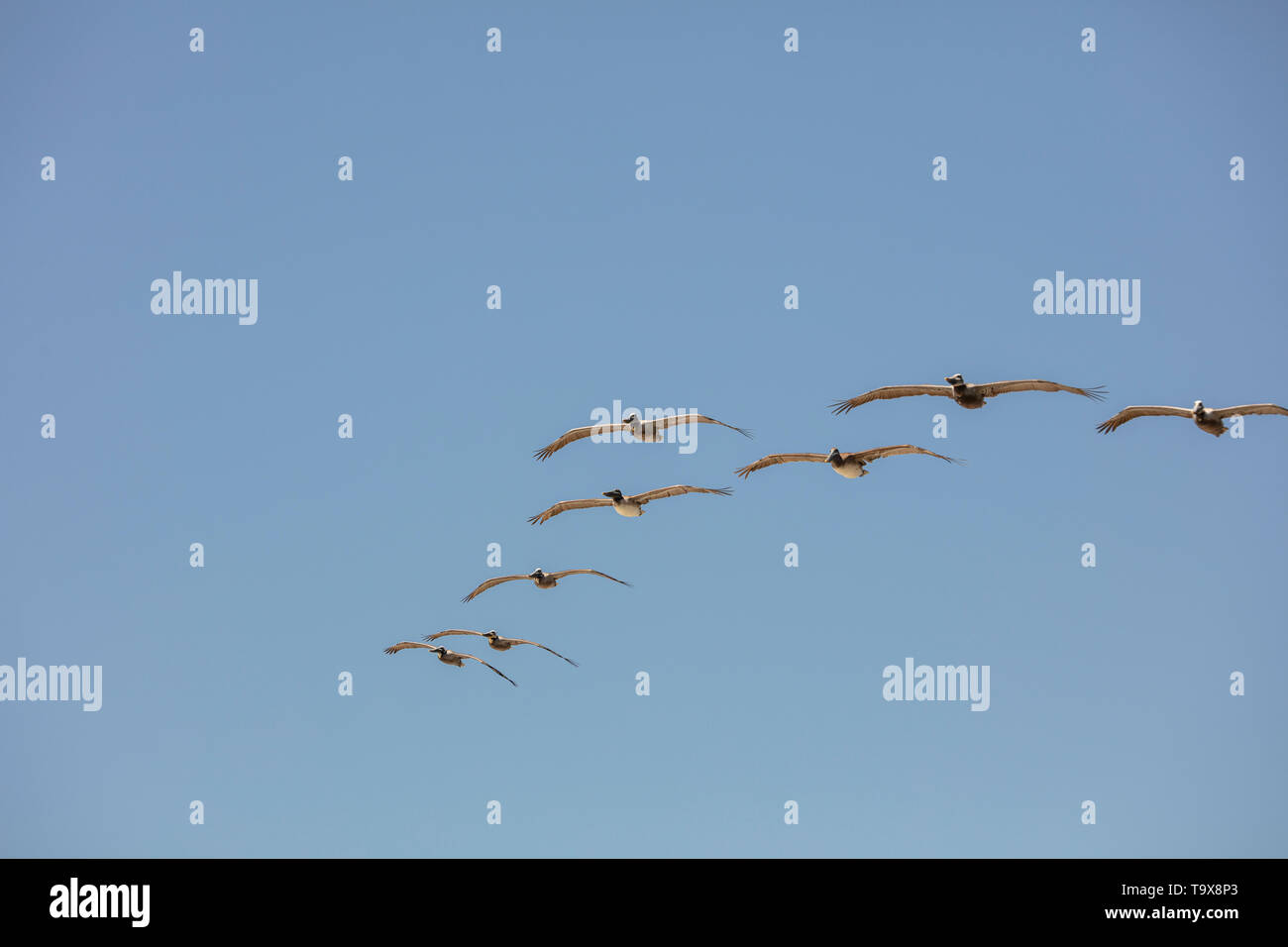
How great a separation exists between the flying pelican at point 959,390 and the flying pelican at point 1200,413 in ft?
12.4

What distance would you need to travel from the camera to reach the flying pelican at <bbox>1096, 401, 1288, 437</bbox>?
34.4m

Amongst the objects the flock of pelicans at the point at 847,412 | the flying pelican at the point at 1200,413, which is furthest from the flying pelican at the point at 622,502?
the flying pelican at the point at 1200,413

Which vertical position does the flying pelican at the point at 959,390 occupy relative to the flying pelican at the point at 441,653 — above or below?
above

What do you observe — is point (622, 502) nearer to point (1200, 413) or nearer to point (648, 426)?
point (648, 426)

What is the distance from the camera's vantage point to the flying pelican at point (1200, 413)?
3438cm

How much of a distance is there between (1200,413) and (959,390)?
7.32 meters

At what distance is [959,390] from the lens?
34.0m

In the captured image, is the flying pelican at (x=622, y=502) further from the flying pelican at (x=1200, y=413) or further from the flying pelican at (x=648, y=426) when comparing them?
the flying pelican at (x=1200, y=413)

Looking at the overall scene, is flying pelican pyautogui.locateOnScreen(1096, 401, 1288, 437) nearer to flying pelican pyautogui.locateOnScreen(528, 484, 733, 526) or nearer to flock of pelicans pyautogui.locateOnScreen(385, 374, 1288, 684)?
flock of pelicans pyautogui.locateOnScreen(385, 374, 1288, 684)
